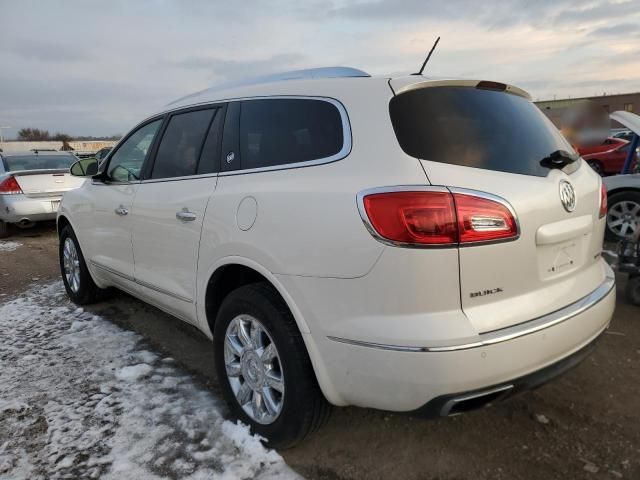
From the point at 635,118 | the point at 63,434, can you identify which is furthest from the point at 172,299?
the point at 635,118

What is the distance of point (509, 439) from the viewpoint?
8.50 feet

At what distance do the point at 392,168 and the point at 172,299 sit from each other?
6.08ft

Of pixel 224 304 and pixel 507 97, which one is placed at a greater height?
pixel 507 97

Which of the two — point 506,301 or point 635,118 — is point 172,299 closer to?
point 506,301

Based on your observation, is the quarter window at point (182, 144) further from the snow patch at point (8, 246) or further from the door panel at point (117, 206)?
the snow patch at point (8, 246)

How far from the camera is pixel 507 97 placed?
253 centimetres

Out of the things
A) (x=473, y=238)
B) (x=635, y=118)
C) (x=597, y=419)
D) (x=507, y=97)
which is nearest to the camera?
(x=473, y=238)

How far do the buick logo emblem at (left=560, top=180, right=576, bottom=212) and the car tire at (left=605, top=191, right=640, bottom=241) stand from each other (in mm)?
4525

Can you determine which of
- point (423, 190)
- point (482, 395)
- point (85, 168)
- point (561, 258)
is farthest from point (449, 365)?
point (85, 168)

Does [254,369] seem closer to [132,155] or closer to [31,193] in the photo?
[132,155]

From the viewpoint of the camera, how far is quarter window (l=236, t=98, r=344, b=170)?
232 centimetres

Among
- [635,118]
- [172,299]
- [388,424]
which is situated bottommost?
[388,424]

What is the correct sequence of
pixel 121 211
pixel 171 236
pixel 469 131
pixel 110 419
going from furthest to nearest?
pixel 121 211
pixel 171 236
pixel 110 419
pixel 469 131

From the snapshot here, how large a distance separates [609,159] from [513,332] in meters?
14.1
